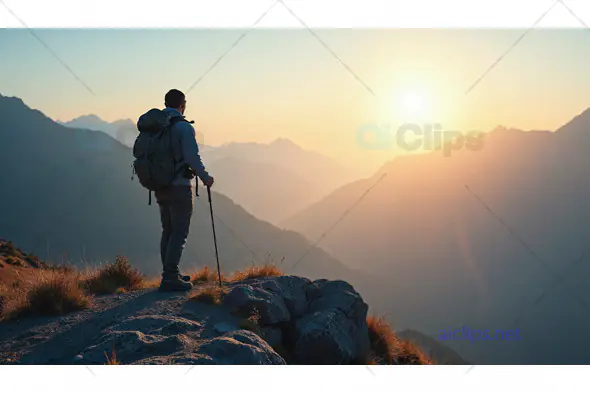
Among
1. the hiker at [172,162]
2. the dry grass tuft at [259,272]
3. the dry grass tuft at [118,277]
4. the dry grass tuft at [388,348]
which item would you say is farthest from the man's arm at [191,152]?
the dry grass tuft at [388,348]

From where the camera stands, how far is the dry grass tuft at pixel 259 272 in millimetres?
9508

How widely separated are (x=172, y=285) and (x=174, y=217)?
→ 1093 millimetres

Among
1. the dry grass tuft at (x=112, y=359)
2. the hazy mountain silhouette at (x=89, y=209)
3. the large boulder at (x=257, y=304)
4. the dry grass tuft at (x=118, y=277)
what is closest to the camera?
the dry grass tuft at (x=112, y=359)

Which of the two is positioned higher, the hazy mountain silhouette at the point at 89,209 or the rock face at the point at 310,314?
the rock face at the point at 310,314

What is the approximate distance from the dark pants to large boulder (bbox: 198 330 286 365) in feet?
6.40

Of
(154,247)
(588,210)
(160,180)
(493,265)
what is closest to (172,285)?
(160,180)

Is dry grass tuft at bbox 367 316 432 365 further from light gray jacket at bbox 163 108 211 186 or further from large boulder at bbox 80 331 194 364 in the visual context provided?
light gray jacket at bbox 163 108 211 186

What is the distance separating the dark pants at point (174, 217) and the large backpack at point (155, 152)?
20 centimetres

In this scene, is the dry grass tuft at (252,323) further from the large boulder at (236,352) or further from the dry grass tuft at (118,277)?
the dry grass tuft at (118,277)

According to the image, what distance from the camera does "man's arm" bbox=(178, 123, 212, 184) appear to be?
23.7ft

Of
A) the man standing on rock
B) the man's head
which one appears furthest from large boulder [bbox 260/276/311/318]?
the man's head

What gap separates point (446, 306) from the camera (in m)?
164

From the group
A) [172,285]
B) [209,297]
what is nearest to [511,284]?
[172,285]

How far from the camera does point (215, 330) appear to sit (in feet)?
21.5
